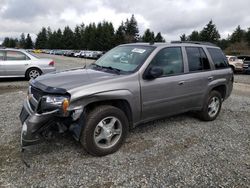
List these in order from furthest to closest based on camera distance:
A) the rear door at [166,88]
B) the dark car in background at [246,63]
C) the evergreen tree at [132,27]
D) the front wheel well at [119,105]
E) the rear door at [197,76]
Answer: the evergreen tree at [132,27]
the dark car in background at [246,63]
the rear door at [197,76]
the rear door at [166,88]
the front wheel well at [119,105]

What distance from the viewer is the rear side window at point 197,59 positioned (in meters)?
5.01

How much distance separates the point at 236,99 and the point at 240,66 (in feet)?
42.1

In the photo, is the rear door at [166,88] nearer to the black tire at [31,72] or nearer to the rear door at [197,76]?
the rear door at [197,76]

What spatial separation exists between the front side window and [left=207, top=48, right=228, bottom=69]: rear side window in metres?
1.20

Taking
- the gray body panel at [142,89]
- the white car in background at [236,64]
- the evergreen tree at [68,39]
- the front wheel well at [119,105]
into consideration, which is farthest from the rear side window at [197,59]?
the evergreen tree at [68,39]

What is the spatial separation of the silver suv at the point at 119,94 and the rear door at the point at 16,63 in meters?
6.65

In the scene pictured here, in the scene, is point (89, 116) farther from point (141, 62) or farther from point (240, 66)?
point (240, 66)

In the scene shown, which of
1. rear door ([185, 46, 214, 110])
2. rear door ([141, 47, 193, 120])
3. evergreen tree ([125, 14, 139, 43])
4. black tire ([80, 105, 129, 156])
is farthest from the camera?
evergreen tree ([125, 14, 139, 43])

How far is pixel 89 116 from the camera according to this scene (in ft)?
11.5

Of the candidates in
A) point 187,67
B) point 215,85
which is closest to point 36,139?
point 187,67

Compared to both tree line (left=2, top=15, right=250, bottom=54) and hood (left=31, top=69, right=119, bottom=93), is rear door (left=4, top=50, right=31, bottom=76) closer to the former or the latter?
hood (left=31, top=69, right=119, bottom=93)

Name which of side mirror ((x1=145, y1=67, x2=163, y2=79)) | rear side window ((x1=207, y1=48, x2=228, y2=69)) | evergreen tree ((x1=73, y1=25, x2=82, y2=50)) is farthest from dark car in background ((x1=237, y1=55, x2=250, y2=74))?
evergreen tree ((x1=73, y1=25, x2=82, y2=50))

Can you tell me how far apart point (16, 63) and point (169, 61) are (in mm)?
7895

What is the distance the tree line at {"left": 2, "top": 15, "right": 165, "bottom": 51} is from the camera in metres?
65.9
